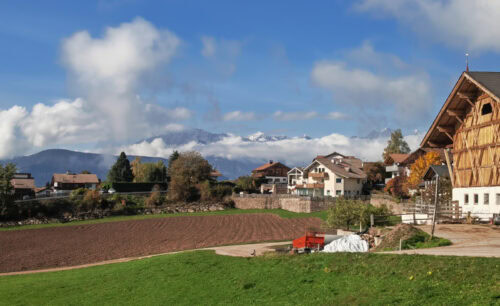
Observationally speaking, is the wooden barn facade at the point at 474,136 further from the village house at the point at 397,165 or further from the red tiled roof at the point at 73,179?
the red tiled roof at the point at 73,179

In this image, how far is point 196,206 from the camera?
8581 cm

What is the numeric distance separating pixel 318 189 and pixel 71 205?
45787mm

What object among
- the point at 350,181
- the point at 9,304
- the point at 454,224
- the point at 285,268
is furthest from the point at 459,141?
the point at 350,181

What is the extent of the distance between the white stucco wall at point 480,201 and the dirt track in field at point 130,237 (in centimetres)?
1814

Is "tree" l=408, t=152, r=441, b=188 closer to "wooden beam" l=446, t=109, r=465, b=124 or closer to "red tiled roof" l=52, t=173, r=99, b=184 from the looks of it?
"wooden beam" l=446, t=109, r=465, b=124

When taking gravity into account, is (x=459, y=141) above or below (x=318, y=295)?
above

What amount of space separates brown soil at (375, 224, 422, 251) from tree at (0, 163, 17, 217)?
202 feet

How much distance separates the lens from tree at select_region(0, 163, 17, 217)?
72.4 metres

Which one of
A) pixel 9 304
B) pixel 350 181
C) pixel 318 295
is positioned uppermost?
pixel 350 181

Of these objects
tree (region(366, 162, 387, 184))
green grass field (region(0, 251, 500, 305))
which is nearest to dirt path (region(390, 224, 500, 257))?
green grass field (region(0, 251, 500, 305))

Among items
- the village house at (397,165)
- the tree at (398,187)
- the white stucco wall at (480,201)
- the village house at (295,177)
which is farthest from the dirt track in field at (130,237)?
the village house at (295,177)

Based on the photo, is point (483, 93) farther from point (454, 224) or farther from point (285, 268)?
point (285, 268)

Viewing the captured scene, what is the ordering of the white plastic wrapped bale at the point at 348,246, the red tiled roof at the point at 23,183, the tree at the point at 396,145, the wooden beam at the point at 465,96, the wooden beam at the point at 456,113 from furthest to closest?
the tree at the point at 396,145
the red tiled roof at the point at 23,183
the wooden beam at the point at 456,113
the wooden beam at the point at 465,96
the white plastic wrapped bale at the point at 348,246

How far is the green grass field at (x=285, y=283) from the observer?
1622cm
